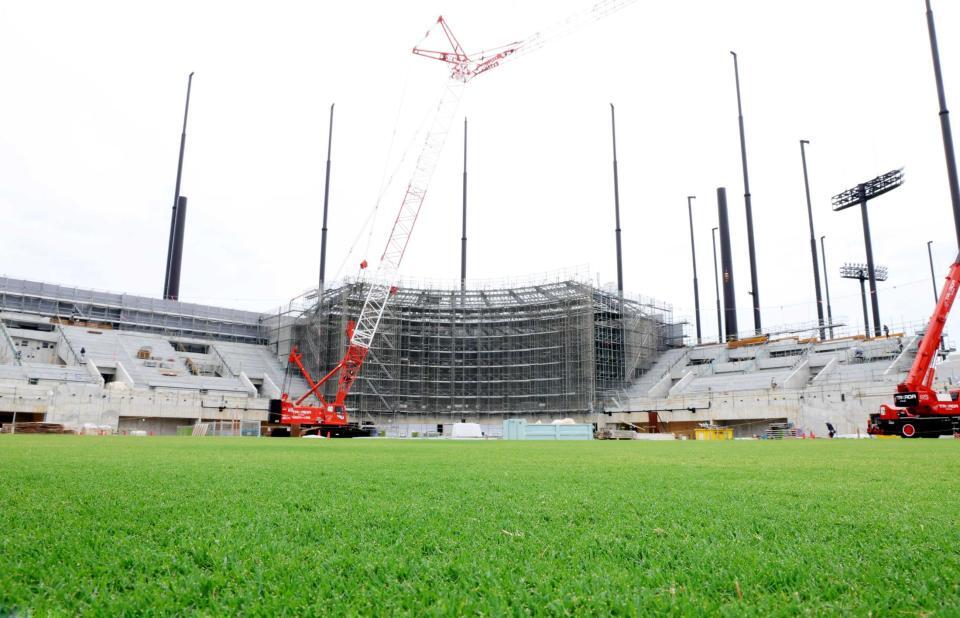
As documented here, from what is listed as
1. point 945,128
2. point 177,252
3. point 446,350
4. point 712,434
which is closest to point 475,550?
point 712,434

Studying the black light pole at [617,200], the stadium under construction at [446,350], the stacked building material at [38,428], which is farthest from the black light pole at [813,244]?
the stacked building material at [38,428]

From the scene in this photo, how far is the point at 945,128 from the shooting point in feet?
114

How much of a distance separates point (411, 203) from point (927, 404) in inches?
1529

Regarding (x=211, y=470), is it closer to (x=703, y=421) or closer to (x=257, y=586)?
(x=257, y=586)

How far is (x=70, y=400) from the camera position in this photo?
34.8 metres

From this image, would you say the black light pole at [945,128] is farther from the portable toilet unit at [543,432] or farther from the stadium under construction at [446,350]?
the portable toilet unit at [543,432]

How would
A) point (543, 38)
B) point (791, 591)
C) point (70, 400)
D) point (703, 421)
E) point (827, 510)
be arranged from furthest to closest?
point (543, 38) < point (703, 421) < point (70, 400) < point (827, 510) < point (791, 591)

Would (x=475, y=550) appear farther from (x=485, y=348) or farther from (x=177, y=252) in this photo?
(x=177, y=252)

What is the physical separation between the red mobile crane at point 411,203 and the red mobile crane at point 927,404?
3044 cm

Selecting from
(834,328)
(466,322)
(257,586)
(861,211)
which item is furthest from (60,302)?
(861,211)

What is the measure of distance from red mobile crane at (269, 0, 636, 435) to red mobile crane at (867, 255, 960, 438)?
3044 centimetres

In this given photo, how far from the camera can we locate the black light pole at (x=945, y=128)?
34.0 meters

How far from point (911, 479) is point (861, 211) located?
56.2 metres

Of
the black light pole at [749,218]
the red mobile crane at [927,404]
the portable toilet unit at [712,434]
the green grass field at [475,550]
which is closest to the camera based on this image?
the green grass field at [475,550]
